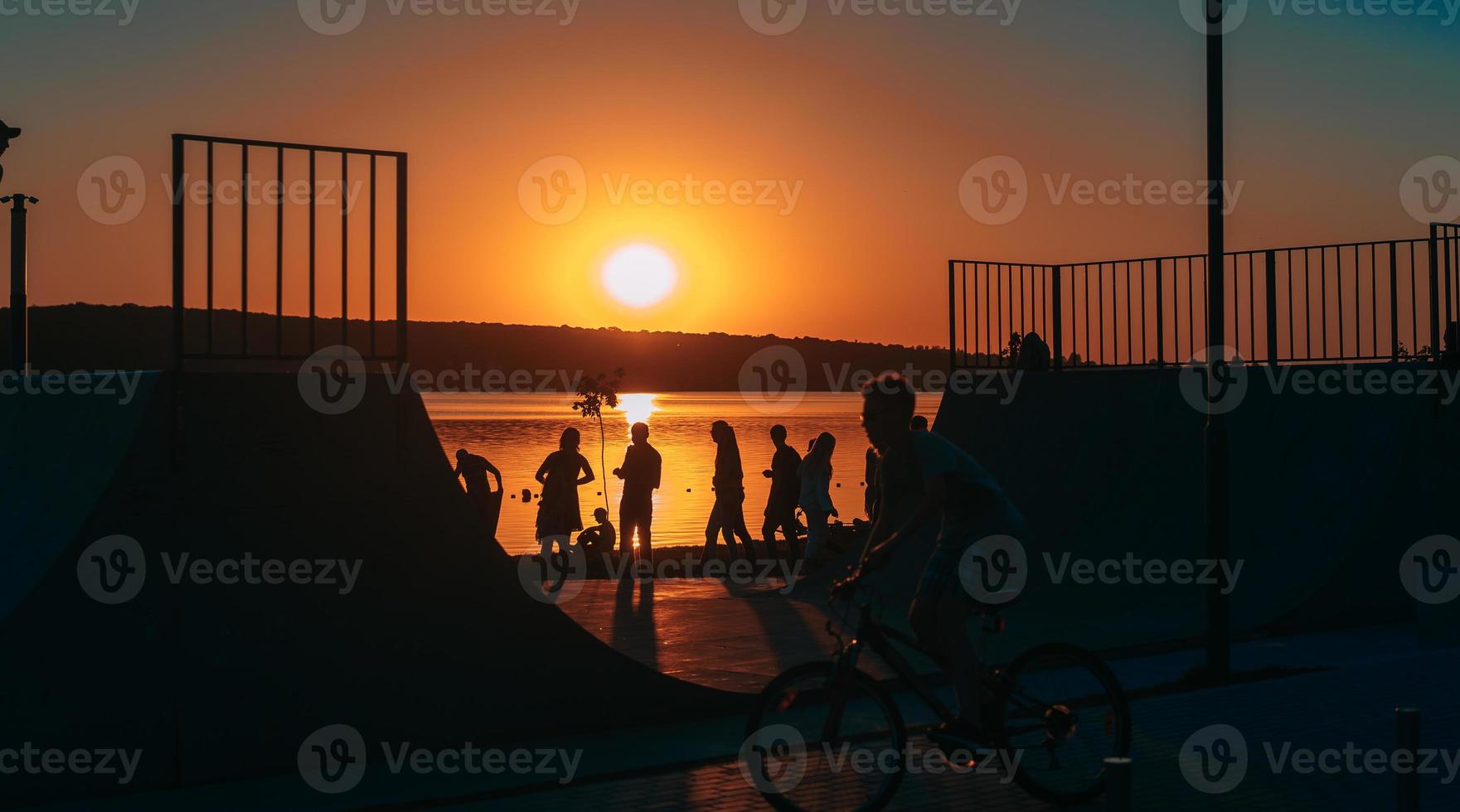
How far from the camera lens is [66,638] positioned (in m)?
6.91

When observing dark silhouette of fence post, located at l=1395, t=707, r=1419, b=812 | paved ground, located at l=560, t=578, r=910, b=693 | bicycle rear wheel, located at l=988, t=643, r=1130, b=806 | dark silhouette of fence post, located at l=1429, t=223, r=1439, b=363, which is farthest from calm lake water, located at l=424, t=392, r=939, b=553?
dark silhouette of fence post, located at l=1395, t=707, r=1419, b=812

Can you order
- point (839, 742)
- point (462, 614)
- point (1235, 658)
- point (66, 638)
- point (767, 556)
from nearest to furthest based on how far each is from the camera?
1. point (839, 742)
2. point (66, 638)
3. point (462, 614)
4. point (1235, 658)
5. point (767, 556)

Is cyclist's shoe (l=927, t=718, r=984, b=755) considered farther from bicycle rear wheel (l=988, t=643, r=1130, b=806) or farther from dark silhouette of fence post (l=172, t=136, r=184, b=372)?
dark silhouette of fence post (l=172, t=136, r=184, b=372)

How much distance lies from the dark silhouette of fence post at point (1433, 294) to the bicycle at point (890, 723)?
8.75m

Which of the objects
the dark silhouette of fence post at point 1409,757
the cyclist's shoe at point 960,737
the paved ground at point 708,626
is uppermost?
the dark silhouette of fence post at point 1409,757

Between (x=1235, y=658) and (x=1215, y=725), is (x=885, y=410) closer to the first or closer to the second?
(x=1215, y=725)

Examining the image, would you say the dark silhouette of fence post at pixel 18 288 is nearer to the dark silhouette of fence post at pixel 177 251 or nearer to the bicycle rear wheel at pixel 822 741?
the dark silhouette of fence post at pixel 177 251

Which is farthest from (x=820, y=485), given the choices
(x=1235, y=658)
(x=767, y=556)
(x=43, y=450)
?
(x=43, y=450)

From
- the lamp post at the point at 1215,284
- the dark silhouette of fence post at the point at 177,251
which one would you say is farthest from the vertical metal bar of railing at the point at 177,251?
the lamp post at the point at 1215,284

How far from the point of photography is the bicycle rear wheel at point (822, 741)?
6227 mm

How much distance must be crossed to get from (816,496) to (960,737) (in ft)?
36.1

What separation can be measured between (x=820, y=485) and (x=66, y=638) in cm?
1130

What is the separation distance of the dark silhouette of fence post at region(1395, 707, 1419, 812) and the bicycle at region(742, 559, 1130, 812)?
65.9 inches

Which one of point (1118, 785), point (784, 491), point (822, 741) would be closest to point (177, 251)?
point (822, 741)
